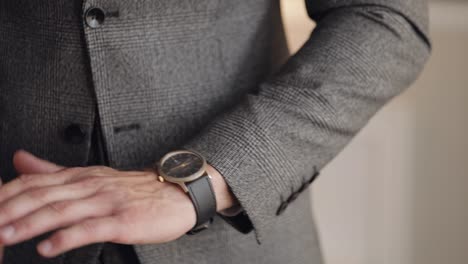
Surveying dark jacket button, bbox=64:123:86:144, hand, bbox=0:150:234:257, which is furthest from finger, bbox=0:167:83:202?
dark jacket button, bbox=64:123:86:144

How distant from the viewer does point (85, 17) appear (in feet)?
2.24

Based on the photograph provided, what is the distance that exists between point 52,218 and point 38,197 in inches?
1.0

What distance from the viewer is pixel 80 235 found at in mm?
533

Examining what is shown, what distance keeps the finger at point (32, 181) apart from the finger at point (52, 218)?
0.04 meters

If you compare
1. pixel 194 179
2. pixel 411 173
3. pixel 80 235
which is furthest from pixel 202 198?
pixel 411 173

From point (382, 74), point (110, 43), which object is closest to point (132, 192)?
point (110, 43)

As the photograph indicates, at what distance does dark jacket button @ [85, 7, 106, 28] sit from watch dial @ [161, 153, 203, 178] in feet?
0.54

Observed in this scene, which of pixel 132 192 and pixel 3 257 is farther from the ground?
pixel 132 192

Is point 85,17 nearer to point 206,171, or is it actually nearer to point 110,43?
point 110,43

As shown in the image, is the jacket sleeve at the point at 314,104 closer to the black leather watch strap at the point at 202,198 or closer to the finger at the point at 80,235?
the black leather watch strap at the point at 202,198

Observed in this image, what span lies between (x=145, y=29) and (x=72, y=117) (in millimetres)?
124

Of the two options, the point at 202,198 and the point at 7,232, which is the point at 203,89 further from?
the point at 7,232

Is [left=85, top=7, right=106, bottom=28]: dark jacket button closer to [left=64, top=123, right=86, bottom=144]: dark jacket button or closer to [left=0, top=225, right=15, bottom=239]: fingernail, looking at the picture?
[left=64, top=123, right=86, bottom=144]: dark jacket button

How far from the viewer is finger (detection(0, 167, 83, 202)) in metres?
0.57
